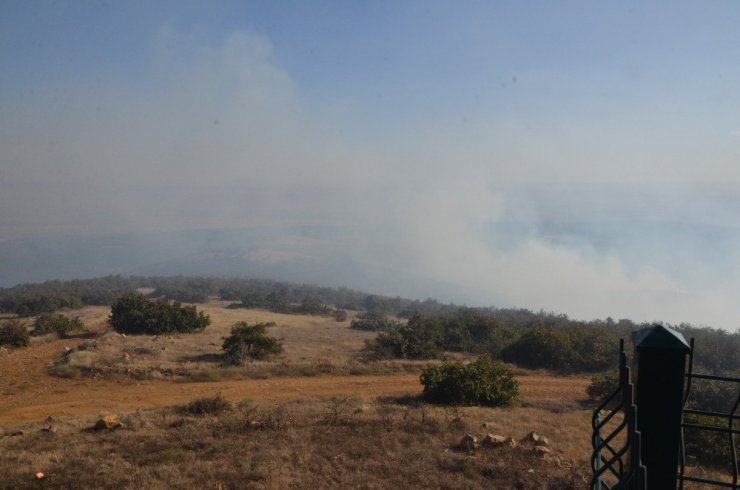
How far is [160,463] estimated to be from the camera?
26.2ft

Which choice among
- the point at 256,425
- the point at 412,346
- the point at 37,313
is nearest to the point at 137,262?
the point at 37,313

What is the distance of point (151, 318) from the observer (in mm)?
27125

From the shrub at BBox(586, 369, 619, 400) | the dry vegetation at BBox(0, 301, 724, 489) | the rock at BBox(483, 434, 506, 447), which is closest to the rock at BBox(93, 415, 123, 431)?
the dry vegetation at BBox(0, 301, 724, 489)

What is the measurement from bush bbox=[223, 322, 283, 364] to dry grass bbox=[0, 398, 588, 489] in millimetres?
8610

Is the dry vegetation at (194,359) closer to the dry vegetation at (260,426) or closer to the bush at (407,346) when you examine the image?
the dry vegetation at (260,426)

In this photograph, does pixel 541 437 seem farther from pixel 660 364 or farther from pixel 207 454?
pixel 660 364

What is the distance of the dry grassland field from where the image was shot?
7.51m

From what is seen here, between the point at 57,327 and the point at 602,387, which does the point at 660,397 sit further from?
the point at 57,327

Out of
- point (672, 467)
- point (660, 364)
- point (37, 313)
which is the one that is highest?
point (660, 364)

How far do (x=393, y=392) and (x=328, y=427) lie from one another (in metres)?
5.96

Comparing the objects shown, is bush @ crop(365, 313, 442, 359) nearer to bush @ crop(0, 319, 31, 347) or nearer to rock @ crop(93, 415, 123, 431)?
rock @ crop(93, 415, 123, 431)

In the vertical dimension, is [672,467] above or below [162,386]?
above

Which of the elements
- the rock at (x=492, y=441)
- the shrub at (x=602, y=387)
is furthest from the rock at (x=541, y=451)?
the shrub at (x=602, y=387)

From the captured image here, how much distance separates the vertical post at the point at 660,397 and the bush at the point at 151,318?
27953 mm
